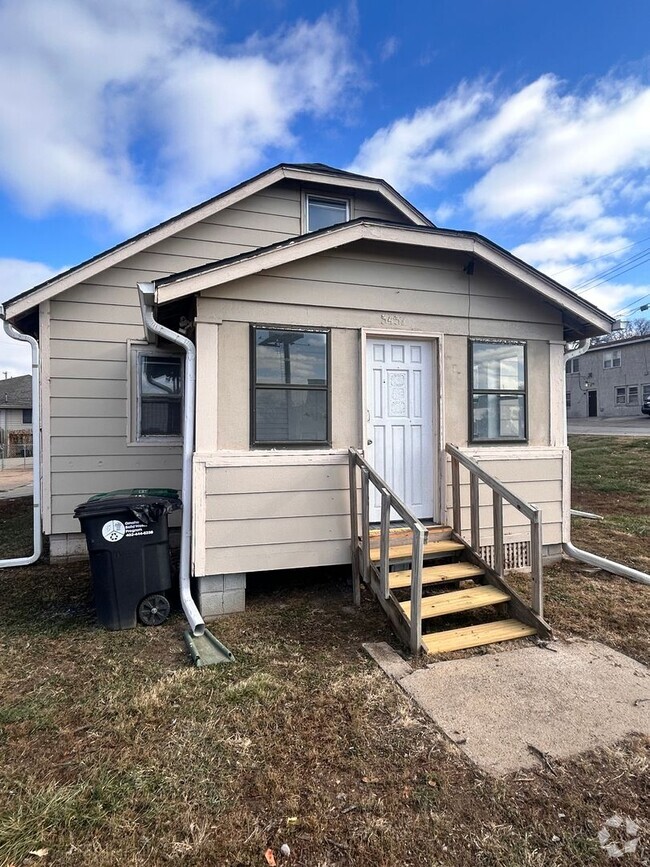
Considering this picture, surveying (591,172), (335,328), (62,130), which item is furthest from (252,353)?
(591,172)

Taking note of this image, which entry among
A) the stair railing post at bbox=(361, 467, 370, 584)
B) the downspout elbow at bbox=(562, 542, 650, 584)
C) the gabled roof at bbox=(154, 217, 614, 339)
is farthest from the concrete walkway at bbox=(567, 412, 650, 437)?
the stair railing post at bbox=(361, 467, 370, 584)

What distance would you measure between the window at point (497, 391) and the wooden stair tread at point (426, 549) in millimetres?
1144

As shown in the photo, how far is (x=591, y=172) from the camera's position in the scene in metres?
15.9

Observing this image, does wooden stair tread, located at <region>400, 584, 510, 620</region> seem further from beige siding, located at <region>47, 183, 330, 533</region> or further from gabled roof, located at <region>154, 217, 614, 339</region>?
beige siding, located at <region>47, 183, 330, 533</region>

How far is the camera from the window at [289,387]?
14.5 ft

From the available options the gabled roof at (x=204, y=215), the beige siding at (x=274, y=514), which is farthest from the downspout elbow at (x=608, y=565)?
the gabled roof at (x=204, y=215)

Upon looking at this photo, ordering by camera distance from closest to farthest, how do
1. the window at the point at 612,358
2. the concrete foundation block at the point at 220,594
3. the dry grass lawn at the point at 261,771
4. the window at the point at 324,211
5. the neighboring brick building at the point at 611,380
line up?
the dry grass lawn at the point at 261,771, the concrete foundation block at the point at 220,594, the window at the point at 324,211, the neighboring brick building at the point at 611,380, the window at the point at 612,358

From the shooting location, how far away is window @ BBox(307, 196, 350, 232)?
712cm

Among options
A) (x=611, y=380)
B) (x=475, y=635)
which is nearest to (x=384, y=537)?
(x=475, y=635)

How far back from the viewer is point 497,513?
419 cm

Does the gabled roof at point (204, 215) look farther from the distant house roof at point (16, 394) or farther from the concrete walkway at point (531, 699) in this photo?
the distant house roof at point (16, 394)

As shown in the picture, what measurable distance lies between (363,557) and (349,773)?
6.74ft

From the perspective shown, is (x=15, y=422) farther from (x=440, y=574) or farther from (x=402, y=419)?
(x=440, y=574)

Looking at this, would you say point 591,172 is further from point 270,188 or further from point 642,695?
point 642,695
